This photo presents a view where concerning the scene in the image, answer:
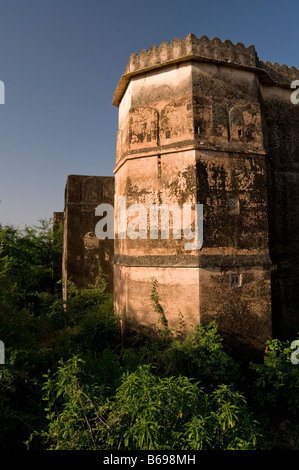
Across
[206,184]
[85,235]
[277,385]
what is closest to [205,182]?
[206,184]

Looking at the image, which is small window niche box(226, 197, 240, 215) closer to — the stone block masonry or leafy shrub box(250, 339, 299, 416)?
the stone block masonry

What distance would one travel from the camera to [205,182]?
4.66m

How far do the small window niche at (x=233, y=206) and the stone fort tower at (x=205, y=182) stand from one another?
2cm

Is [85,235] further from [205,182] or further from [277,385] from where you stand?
[277,385]

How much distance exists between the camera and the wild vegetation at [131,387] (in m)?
2.39

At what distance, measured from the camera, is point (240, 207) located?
15.8ft

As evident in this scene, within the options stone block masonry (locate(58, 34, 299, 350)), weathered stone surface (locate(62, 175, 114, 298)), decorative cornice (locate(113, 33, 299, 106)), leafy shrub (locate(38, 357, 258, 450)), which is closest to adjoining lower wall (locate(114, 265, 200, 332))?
stone block masonry (locate(58, 34, 299, 350))

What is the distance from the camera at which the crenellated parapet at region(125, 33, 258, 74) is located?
4.79 metres

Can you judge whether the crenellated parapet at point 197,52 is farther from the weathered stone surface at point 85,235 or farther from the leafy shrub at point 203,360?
the leafy shrub at point 203,360

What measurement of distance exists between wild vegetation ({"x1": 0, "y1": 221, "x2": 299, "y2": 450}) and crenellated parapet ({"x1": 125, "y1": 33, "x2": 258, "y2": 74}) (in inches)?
155

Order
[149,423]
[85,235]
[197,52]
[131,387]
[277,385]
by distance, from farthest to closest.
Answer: [85,235]
[197,52]
[277,385]
[131,387]
[149,423]

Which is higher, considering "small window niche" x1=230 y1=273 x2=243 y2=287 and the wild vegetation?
"small window niche" x1=230 y1=273 x2=243 y2=287

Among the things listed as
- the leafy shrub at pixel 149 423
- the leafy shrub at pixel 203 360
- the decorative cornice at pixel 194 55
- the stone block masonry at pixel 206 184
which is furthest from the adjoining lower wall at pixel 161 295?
the decorative cornice at pixel 194 55

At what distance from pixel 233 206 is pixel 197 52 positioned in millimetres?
2686
